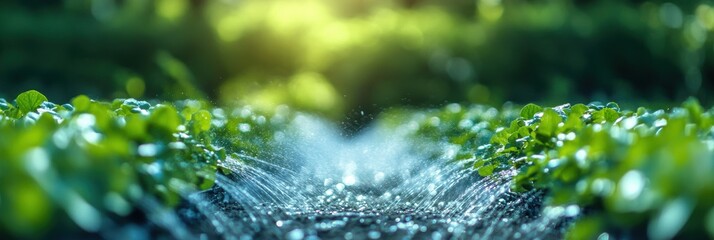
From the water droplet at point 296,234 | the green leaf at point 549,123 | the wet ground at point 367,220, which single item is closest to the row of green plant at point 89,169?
the wet ground at point 367,220

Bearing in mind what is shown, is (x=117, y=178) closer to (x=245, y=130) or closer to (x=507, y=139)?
(x=507, y=139)

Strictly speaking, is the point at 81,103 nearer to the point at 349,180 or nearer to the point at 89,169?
the point at 89,169

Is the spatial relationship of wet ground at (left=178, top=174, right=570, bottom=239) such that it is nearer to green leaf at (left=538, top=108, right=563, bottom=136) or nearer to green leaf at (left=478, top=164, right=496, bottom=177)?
green leaf at (left=478, top=164, right=496, bottom=177)

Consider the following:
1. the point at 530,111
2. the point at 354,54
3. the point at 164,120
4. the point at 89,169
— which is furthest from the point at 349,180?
the point at 354,54

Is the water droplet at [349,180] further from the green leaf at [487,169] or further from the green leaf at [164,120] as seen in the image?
the green leaf at [164,120]

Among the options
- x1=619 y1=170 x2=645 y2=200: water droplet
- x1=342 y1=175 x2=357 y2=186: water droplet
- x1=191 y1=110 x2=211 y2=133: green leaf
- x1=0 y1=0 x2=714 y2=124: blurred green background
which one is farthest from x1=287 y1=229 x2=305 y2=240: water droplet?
x1=0 y1=0 x2=714 y2=124: blurred green background
